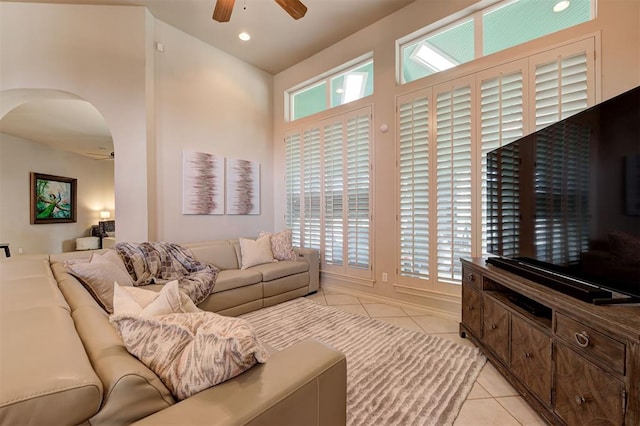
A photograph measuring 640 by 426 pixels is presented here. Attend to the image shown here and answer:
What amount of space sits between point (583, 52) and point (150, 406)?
3538 millimetres

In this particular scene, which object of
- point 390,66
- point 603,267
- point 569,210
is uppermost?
point 390,66

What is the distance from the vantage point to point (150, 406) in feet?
2.35

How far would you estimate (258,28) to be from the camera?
3.57m

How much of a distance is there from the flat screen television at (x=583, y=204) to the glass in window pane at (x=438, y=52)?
1513mm

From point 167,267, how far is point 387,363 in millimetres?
2330

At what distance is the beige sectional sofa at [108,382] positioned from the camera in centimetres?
60

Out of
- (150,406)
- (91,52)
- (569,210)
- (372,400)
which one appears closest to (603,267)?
(569,210)

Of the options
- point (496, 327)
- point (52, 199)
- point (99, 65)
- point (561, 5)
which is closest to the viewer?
point (496, 327)

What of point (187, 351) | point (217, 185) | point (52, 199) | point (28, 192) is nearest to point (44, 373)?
point (187, 351)

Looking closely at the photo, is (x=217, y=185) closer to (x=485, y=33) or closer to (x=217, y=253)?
(x=217, y=253)

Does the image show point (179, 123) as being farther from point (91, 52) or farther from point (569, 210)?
point (569, 210)

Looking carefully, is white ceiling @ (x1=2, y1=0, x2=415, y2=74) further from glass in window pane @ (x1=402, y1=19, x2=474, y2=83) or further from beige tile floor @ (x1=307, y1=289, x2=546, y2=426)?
beige tile floor @ (x1=307, y1=289, x2=546, y2=426)

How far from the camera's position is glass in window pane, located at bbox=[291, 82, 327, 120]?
4.26 meters

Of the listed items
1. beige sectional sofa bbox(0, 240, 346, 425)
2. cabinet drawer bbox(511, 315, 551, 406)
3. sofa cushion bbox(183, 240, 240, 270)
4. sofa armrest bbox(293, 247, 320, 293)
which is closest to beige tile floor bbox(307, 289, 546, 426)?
cabinet drawer bbox(511, 315, 551, 406)
